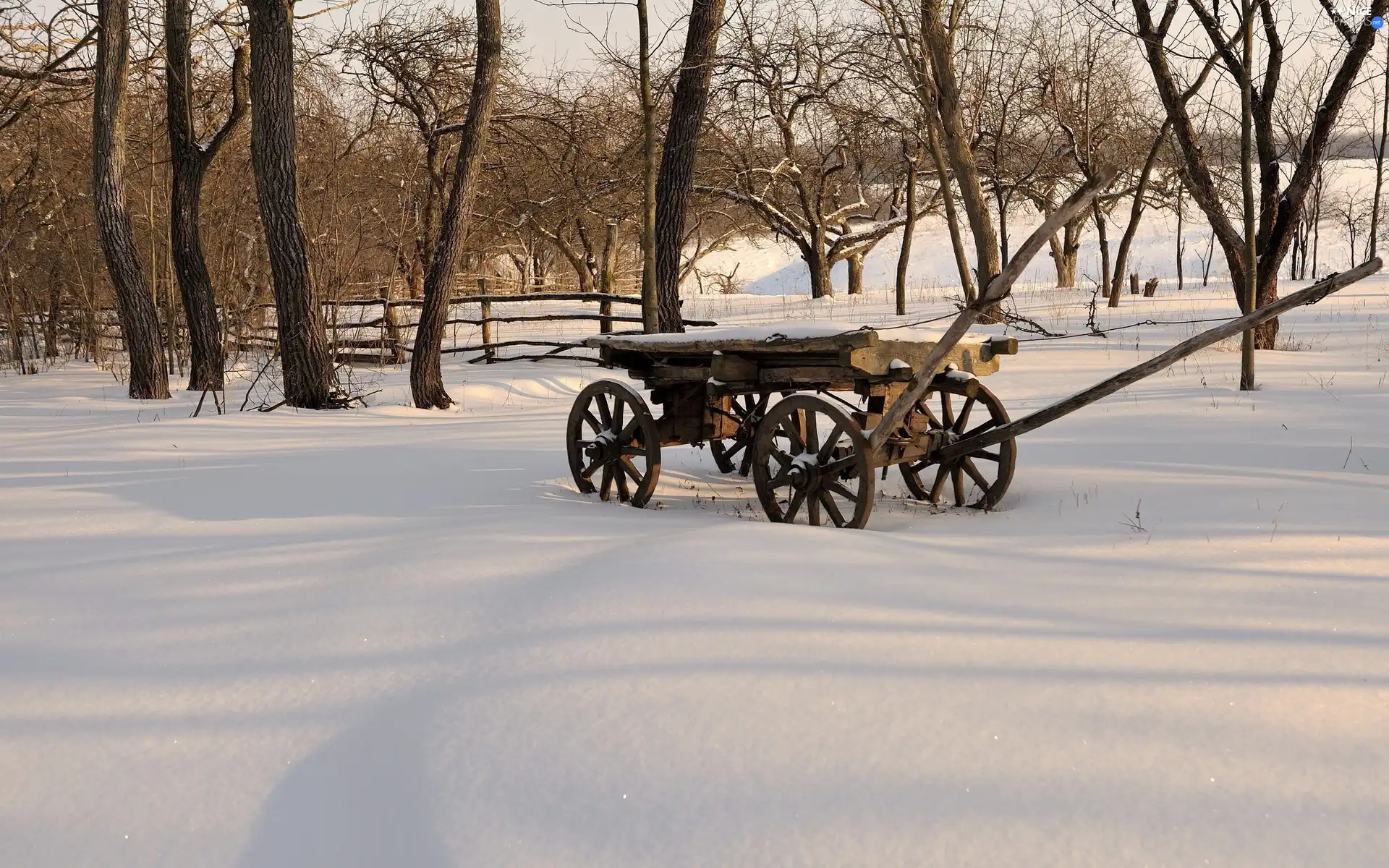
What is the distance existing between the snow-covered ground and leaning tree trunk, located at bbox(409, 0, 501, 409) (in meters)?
5.60

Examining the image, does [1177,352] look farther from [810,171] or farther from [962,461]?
[810,171]

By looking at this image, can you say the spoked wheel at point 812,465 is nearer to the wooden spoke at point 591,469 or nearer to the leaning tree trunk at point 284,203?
the wooden spoke at point 591,469

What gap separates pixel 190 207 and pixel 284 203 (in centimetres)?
338

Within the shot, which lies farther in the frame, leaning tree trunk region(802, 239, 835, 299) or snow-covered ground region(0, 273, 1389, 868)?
leaning tree trunk region(802, 239, 835, 299)

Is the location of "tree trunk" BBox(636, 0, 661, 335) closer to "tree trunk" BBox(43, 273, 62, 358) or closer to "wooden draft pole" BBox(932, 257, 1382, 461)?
"wooden draft pole" BBox(932, 257, 1382, 461)

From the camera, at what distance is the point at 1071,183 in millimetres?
29219

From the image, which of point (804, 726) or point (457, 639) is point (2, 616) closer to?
point (457, 639)

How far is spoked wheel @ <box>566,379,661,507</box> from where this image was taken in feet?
20.7

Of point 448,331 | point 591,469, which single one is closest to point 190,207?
point 591,469

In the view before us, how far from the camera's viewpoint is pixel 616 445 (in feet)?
21.5

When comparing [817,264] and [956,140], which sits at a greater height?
[956,140]

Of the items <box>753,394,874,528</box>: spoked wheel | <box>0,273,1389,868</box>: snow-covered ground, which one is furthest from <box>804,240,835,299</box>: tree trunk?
<box>753,394,874,528</box>: spoked wheel

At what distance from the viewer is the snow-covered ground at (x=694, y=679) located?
2570 millimetres

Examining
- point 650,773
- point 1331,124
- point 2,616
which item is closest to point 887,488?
point 650,773
